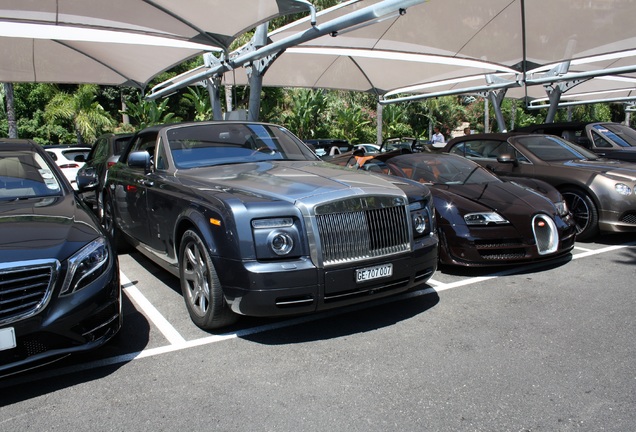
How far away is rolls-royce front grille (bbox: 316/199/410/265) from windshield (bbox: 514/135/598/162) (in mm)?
4979

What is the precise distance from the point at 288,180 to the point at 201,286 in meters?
1.13

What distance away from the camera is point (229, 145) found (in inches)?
205

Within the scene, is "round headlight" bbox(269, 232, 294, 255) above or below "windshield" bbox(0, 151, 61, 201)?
below

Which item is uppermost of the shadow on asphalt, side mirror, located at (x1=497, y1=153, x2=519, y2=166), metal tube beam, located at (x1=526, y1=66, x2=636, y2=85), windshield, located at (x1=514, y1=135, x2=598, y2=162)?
metal tube beam, located at (x1=526, y1=66, x2=636, y2=85)

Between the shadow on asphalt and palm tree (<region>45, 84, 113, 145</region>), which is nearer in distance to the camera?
the shadow on asphalt

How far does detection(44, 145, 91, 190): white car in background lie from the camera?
11266mm

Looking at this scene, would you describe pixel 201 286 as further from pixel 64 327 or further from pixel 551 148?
pixel 551 148

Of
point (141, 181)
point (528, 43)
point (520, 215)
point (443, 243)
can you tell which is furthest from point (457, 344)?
point (528, 43)

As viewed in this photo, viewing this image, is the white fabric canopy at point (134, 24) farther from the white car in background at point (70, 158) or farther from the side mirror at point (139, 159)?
the side mirror at point (139, 159)

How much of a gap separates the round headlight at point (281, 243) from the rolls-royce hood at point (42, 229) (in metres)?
1.24

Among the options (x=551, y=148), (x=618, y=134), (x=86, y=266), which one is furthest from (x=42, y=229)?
(x=618, y=134)

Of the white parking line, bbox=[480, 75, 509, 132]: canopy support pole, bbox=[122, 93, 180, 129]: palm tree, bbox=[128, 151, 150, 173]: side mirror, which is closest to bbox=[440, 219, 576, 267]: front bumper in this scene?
the white parking line

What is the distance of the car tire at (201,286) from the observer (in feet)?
12.6

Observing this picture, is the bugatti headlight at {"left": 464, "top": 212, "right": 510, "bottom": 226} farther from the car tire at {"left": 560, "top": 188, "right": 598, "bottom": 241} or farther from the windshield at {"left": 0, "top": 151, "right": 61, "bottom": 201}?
the windshield at {"left": 0, "top": 151, "right": 61, "bottom": 201}
